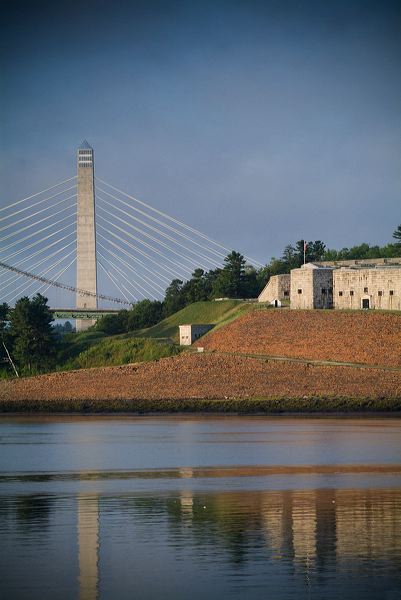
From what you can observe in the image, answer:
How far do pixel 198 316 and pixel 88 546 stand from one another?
63535mm

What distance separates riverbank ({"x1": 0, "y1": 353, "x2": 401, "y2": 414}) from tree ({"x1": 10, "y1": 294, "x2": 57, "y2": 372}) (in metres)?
9.34

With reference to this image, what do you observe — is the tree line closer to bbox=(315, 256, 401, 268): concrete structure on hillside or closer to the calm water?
bbox=(315, 256, 401, 268): concrete structure on hillside

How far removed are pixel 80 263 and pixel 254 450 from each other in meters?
60.0

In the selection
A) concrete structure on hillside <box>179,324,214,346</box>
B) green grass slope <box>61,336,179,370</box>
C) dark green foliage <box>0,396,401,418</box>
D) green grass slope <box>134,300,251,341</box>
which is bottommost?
dark green foliage <box>0,396,401,418</box>

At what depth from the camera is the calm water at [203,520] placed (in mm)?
18609

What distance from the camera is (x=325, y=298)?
238ft

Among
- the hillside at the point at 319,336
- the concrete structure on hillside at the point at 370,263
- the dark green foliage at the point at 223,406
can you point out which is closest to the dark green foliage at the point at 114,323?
the hillside at the point at 319,336

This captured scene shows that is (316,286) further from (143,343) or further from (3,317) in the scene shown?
(3,317)

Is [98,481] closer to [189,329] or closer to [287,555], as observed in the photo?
[287,555]

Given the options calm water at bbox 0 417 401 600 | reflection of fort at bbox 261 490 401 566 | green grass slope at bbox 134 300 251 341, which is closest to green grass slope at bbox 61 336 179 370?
green grass slope at bbox 134 300 251 341

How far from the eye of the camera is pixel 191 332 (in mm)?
78938

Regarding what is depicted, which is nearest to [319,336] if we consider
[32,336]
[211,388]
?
[211,388]

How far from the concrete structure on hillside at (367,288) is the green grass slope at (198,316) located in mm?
9245

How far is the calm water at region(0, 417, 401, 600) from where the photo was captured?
18609 millimetres
